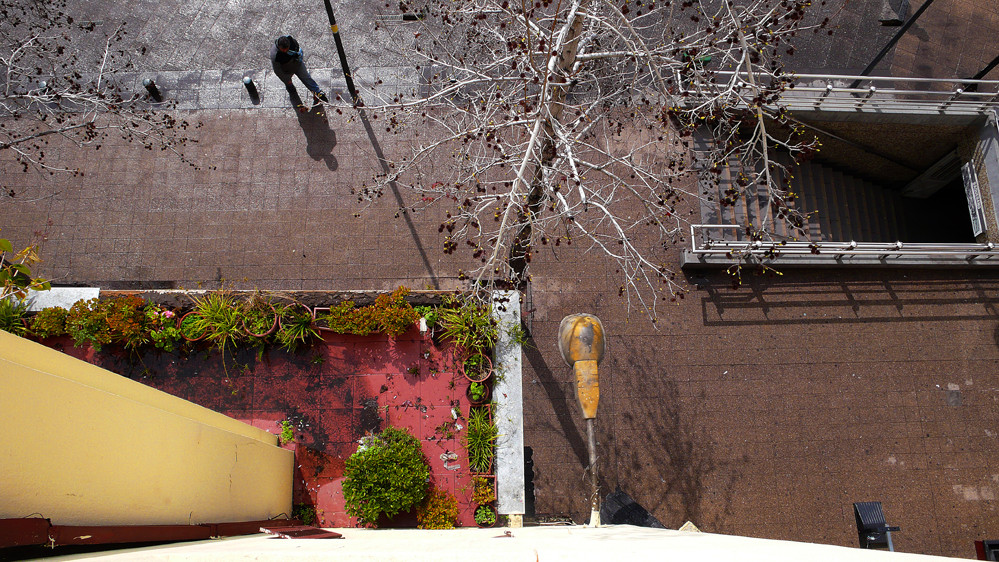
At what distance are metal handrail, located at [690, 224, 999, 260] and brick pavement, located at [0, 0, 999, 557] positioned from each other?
49 centimetres

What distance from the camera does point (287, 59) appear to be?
948cm

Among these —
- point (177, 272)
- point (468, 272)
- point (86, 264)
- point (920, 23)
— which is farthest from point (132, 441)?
point (920, 23)

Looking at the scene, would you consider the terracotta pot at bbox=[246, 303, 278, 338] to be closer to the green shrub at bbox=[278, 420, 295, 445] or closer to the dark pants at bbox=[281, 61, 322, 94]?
the green shrub at bbox=[278, 420, 295, 445]

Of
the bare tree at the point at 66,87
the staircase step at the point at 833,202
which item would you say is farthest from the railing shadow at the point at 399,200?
the staircase step at the point at 833,202

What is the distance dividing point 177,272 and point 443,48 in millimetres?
6288

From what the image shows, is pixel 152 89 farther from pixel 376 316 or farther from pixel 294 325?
pixel 376 316

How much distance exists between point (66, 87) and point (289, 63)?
4.65 metres

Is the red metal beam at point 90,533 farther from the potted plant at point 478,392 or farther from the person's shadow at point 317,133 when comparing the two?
the person's shadow at point 317,133

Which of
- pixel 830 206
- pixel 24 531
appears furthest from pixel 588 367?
pixel 830 206

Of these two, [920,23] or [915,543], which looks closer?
[915,543]

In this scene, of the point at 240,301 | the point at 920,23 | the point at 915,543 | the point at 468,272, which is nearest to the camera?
the point at 240,301

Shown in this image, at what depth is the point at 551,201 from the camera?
27.8 ft

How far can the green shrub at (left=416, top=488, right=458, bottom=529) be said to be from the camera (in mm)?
7508

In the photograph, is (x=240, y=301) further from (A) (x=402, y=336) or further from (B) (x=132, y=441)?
(B) (x=132, y=441)
